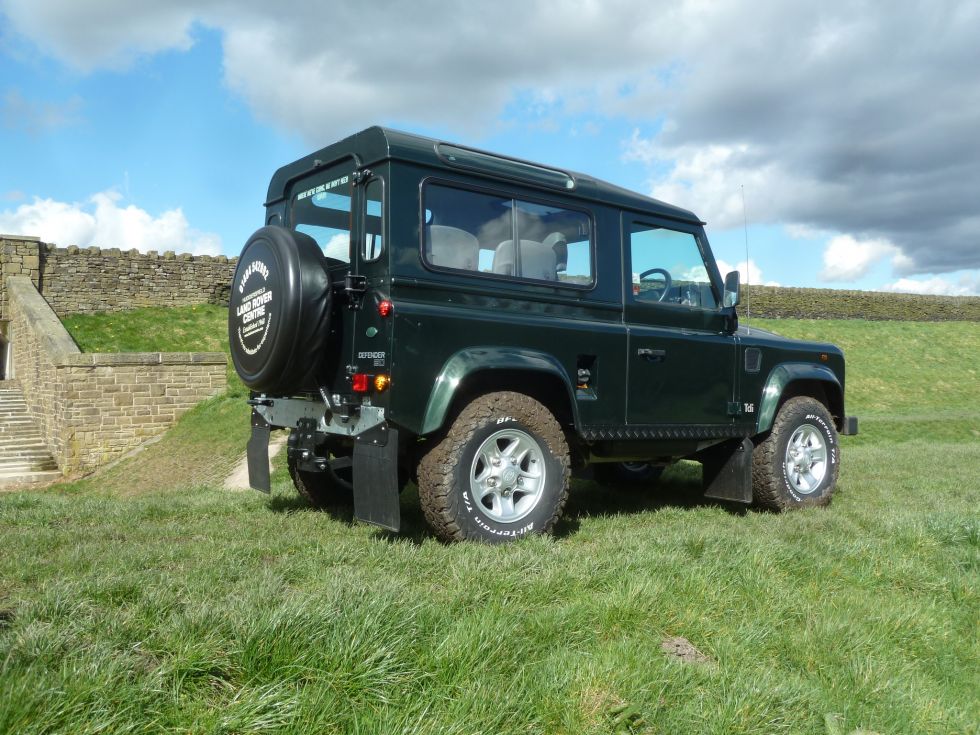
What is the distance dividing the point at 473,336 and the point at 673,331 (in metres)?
1.90

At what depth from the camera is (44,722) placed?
2.19 metres

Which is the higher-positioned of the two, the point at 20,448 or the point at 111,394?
the point at 111,394

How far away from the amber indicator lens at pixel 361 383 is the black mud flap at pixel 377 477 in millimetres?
245

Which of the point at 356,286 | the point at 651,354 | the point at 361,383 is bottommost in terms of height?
the point at 361,383

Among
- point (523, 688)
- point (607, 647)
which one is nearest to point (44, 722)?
point (523, 688)

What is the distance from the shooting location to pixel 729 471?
646 centimetres

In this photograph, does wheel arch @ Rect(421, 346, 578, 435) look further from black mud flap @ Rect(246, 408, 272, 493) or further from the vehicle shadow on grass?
black mud flap @ Rect(246, 408, 272, 493)

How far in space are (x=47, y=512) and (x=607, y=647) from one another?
407 centimetres

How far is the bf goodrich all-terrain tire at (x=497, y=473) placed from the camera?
4516 millimetres

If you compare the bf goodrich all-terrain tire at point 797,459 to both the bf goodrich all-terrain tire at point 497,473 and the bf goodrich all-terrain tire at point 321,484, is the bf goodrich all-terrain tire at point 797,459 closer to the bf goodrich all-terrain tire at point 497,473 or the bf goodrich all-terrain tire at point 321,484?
the bf goodrich all-terrain tire at point 497,473

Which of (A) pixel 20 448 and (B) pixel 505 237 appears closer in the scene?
(B) pixel 505 237

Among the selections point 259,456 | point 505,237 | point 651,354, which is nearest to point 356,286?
point 505,237

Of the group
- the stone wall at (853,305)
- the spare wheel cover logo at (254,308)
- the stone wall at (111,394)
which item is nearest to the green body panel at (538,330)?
the spare wheel cover logo at (254,308)

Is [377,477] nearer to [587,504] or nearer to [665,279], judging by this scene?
[587,504]
